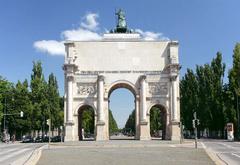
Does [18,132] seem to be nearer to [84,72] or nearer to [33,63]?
[33,63]

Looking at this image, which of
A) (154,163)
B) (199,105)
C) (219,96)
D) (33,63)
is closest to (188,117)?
(199,105)

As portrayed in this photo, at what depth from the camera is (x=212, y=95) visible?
85.1 m

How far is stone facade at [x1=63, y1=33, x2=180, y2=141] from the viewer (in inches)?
2918

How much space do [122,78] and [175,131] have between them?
1199cm

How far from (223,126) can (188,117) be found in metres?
11.4

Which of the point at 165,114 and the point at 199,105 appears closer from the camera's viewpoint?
the point at 165,114

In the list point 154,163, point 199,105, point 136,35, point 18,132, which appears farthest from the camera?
point 18,132

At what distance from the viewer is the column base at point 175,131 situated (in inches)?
2867

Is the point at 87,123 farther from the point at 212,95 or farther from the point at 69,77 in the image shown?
the point at 69,77

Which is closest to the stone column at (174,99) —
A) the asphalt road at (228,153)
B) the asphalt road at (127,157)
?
the asphalt road at (228,153)

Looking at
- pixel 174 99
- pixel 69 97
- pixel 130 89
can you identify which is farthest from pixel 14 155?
pixel 130 89

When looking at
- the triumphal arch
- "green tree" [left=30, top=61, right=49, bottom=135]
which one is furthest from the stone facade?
"green tree" [left=30, top=61, right=49, bottom=135]

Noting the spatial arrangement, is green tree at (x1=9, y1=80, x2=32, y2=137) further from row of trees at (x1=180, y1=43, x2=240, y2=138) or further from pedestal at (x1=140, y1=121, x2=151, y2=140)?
row of trees at (x1=180, y1=43, x2=240, y2=138)

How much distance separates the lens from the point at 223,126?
83.9 metres
